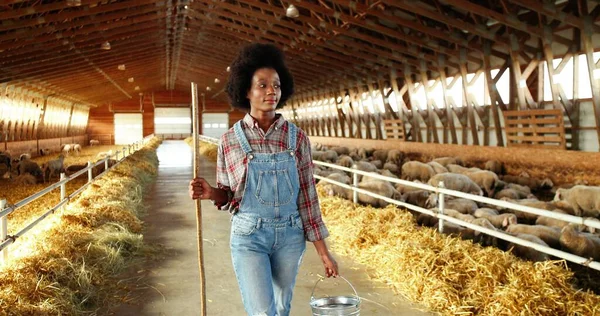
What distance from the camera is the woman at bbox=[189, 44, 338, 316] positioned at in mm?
2975

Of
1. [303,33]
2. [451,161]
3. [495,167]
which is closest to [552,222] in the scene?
[495,167]

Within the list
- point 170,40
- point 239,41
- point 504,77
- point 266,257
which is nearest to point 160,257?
point 266,257

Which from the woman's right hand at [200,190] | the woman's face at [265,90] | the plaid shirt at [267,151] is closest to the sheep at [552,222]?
the plaid shirt at [267,151]

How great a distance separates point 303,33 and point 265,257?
61.1 feet

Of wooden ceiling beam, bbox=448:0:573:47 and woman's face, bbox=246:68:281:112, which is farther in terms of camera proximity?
wooden ceiling beam, bbox=448:0:573:47

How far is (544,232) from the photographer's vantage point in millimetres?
7547

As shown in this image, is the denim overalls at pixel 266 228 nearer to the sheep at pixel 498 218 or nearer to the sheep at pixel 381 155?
the sheep at pixel 498 218

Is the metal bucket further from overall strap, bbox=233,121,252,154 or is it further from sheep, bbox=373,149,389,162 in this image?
sheep, bbox=373,149,389,162

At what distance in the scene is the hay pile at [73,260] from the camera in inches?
177

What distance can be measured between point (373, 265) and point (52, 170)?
14.5 meters

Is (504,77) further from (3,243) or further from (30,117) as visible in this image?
(30,117)

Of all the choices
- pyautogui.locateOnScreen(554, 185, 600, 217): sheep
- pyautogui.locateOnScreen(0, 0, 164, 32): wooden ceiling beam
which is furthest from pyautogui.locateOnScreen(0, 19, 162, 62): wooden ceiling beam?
pyautogui.locateOnScreen(554, 185, 600, 217): sheep

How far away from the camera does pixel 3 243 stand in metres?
5.09

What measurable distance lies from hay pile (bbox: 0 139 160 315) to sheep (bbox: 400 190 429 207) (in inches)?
199
